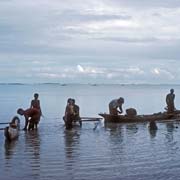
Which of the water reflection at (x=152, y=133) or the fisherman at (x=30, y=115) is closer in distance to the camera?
the water reflection at (x=152, y=133)

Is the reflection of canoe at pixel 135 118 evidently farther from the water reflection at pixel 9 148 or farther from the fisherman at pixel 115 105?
the water reflection at pixel 9 148

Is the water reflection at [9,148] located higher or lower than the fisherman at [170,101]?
lower

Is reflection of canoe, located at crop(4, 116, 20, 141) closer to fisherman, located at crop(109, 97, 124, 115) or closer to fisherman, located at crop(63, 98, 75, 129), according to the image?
fisherman, located at crop(63, 98, 75, 129)

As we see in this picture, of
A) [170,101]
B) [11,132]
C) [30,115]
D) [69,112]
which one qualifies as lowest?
[11,132]

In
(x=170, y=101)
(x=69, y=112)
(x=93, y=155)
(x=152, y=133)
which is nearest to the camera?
(x=93, y=155)

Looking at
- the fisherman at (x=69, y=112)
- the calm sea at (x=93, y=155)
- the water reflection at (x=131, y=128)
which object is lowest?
the calm sea at (x=93, y=155)

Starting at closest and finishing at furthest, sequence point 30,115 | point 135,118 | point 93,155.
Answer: point 93,155 → point 30,115 → point 135,118

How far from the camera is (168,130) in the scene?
1112 inches

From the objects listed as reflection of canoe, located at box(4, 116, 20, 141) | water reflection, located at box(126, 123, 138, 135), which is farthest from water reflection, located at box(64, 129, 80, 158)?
water reflection, located at box(126, 123, 138, 135)

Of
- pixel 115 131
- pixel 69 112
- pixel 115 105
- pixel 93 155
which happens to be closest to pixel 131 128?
pixel 115 131

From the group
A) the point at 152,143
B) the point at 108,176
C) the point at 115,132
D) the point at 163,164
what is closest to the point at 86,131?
the point at 115,132

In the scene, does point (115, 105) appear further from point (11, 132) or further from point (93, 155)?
point (93, 155)

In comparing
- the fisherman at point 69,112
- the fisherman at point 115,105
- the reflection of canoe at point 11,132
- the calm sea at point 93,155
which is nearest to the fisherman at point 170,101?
the fisherman at point 115,105

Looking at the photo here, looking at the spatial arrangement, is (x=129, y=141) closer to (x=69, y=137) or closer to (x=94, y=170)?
(x=69, y=137)
